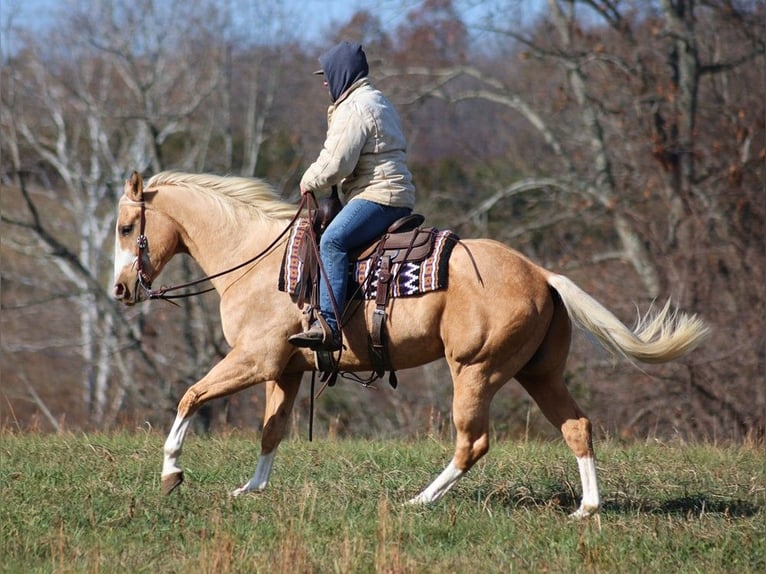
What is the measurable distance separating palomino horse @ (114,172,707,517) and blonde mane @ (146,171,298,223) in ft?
0.04

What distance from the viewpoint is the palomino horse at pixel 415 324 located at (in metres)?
6.54

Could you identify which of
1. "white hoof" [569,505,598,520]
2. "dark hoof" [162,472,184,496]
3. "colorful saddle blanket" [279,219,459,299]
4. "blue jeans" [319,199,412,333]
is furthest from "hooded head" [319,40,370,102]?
"white hoof" [569,505,598,520]

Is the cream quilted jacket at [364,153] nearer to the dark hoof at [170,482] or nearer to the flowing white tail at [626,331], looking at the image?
the flowing white tail at [626,331]

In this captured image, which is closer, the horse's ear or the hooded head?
the hooded head

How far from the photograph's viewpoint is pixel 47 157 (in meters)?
26.0

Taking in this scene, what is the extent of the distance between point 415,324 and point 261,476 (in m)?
1.45

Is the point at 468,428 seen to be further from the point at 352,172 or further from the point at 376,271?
the point at 352,172

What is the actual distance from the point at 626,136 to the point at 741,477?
42.7ft

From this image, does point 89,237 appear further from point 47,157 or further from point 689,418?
point 689,418

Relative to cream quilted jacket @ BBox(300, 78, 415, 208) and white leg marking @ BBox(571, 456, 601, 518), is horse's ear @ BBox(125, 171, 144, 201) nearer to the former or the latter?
cream quilted jacket @ BBox(300, 78, 415, 208)

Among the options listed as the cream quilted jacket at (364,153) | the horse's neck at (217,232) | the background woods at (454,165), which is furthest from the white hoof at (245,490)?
the background woods at (454,165)

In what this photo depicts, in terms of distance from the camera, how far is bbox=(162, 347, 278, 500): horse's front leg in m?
6.64

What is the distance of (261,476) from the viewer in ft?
23.0

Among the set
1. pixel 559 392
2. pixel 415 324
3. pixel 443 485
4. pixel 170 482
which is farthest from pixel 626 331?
pixel 170 482
